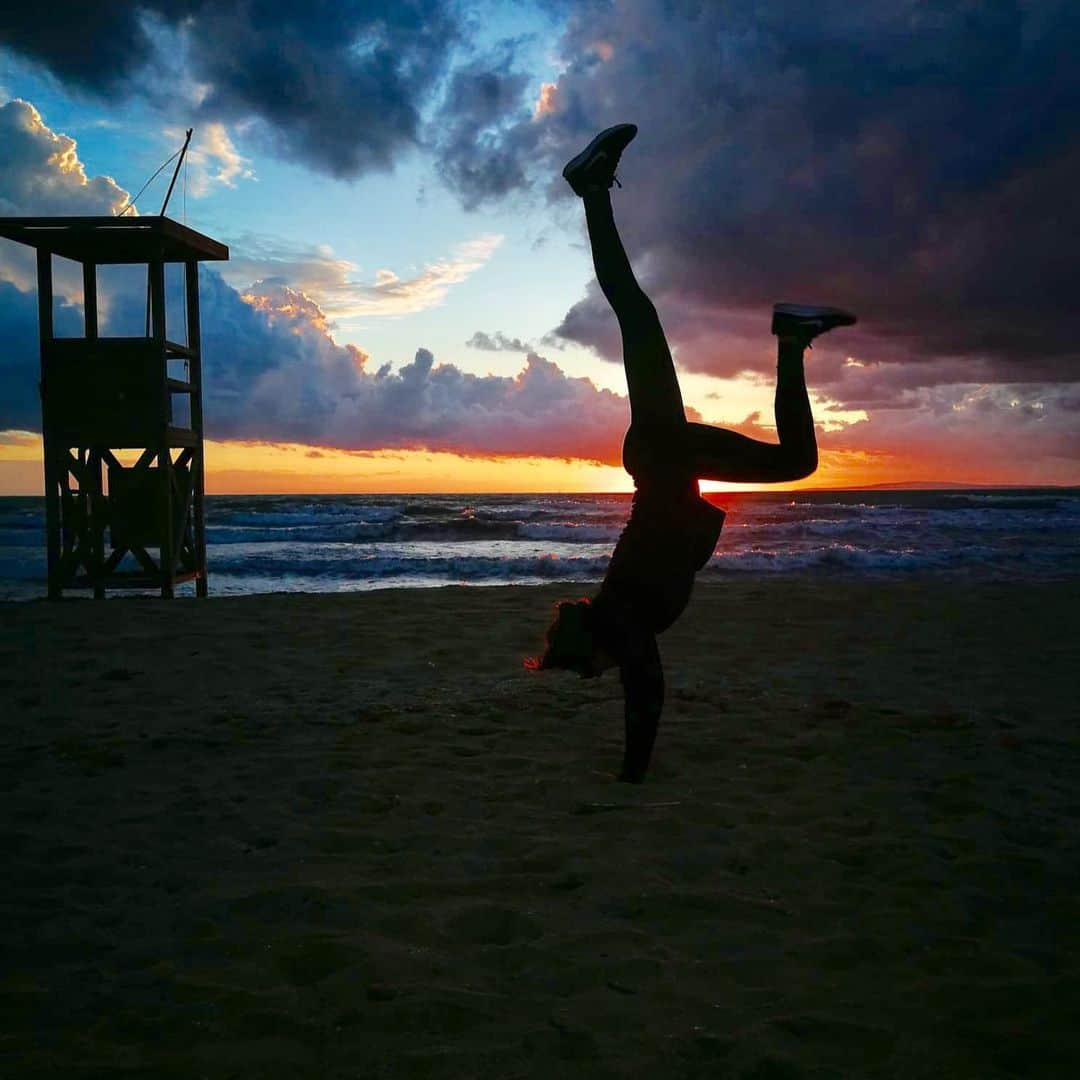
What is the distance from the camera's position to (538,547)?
27.7m

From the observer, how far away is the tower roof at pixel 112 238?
10477 mm

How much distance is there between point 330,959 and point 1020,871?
8.85 feet

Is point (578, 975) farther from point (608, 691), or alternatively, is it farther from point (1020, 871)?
point (608, 691)

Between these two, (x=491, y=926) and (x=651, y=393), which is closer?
(x=491, y=926)

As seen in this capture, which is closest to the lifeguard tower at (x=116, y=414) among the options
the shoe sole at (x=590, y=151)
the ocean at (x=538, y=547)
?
the ocean at (x=538, y=547)

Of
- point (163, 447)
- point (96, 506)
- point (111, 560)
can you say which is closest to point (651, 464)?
point (163, 447)

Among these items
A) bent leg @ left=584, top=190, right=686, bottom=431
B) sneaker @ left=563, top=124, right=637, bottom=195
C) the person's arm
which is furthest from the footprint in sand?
sneaker @ left=563, top=124, right=637, bottom=195

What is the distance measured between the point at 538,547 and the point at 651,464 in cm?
2372

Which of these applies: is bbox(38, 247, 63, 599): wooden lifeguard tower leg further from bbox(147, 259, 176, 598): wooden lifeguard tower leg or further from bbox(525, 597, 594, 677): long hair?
bbox(525, 597, 594, 677): long hair

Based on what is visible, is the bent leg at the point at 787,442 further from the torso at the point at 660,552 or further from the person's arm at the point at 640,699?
the person's arm at the point at 640,699

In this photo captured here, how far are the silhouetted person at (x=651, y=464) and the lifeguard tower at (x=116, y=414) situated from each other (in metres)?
8.68

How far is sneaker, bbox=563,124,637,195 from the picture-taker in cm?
370

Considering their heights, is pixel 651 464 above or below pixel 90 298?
below

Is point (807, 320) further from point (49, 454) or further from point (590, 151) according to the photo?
point (49, 454)
